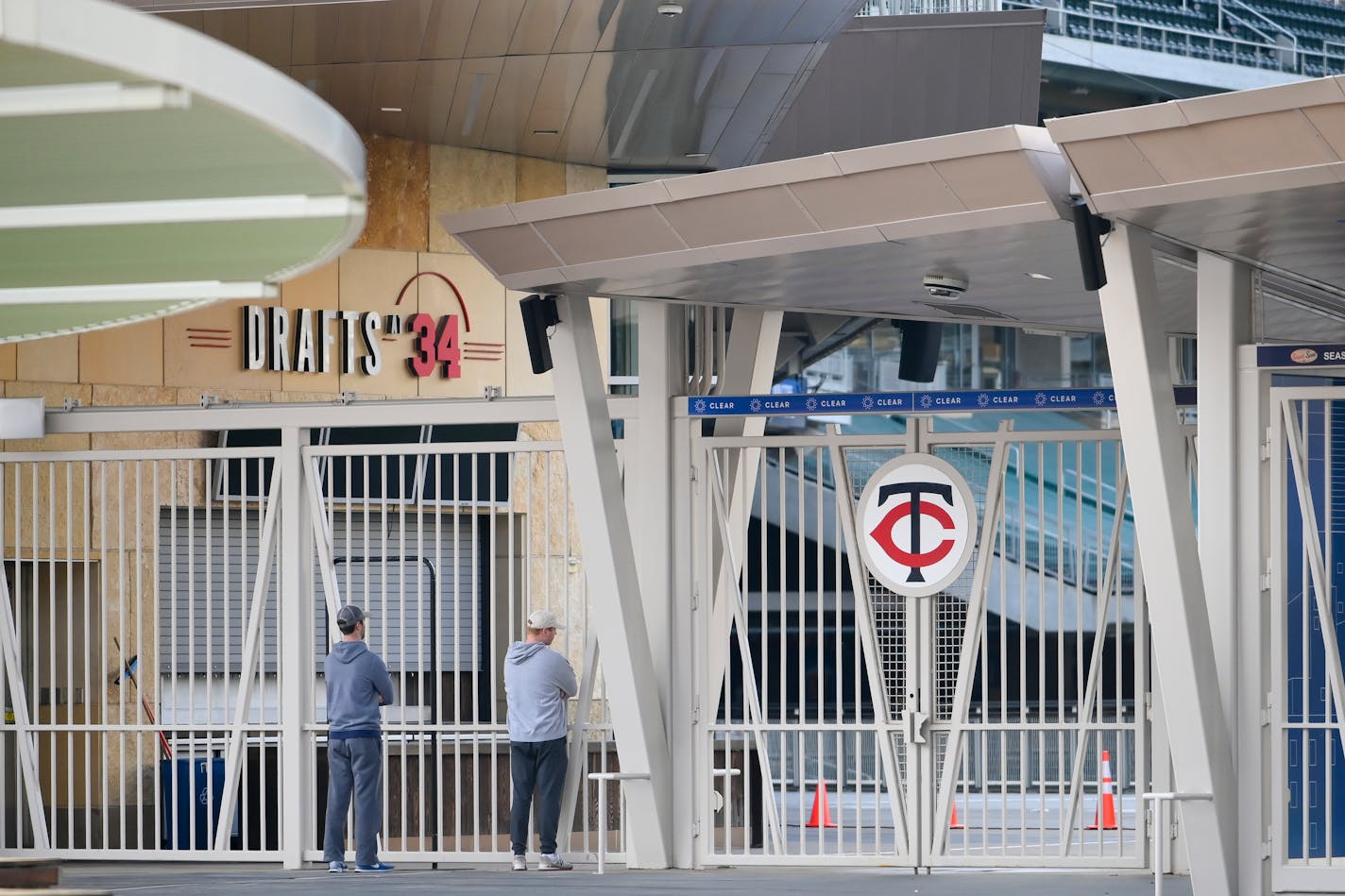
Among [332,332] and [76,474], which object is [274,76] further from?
[332,332]

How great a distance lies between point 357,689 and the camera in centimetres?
1177

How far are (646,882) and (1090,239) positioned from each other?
14.3ft

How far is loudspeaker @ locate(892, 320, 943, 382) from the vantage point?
17469 millimetres

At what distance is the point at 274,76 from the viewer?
459 centimetres

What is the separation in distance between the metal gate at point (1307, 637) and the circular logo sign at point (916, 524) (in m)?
1.91

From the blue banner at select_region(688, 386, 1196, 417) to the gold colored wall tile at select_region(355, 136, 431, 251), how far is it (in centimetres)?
769

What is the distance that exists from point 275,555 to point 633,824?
3456mm

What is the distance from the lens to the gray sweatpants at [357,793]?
1179cm

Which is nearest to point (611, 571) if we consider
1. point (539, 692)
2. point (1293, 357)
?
point (539, 692)

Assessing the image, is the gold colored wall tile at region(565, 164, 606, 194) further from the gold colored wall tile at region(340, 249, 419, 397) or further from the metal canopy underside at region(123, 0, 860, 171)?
the gold colored wall tile at region(340, 249, 419, 397)

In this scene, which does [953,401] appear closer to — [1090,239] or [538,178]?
[1090,239]

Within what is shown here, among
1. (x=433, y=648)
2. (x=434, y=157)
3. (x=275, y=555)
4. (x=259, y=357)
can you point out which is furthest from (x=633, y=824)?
(x=434, y=157)

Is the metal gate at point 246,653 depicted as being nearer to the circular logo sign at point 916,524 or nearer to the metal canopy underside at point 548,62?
the circular logo sign at point 916,524

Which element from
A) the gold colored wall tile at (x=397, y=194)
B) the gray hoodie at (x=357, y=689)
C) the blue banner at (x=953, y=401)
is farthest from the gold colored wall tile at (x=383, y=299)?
the blue banner at (x=953, y=401)
